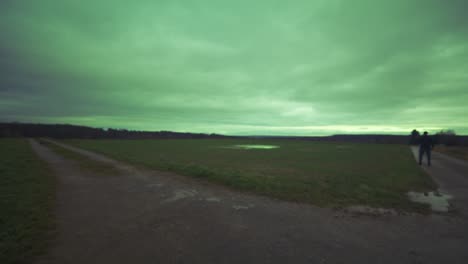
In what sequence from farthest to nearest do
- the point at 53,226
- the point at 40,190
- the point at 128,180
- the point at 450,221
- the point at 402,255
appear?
the point at 128,180 → the point at 40,190 → the point at 450,221 → the point at 53,226 → the point at 402,255

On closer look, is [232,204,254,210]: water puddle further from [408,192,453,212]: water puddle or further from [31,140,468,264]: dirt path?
[408,192,453,212]: water puddle

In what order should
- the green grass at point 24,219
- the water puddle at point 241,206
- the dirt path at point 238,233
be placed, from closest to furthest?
the dirt path at point 238,233
the green grass at point 24,219
the water puddle at point 241,206

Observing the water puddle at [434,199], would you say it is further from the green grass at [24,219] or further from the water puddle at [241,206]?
the green grass at [24,219]

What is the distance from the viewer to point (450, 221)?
4.71m

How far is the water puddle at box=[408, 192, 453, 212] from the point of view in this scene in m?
5.69

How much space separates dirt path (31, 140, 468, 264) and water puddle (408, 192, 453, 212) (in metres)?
0.92

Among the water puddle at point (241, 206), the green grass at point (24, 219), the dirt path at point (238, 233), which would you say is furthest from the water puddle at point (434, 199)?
the green grass at point (24, 219)

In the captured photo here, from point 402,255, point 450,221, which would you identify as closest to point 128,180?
point 402,255

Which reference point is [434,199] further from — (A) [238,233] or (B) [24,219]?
(B) [24,219]

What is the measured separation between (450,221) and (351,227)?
299 cm

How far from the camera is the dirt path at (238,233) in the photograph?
10.6ft

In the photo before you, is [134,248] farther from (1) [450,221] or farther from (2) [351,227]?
(1) [450,221]

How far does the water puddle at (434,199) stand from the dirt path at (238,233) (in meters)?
0.92

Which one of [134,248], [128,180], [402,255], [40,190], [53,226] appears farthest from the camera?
[128,180]
